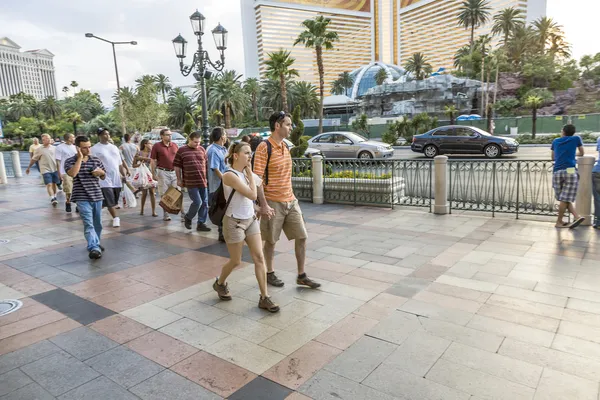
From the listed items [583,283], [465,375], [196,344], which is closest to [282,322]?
[196,344]

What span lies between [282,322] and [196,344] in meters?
0.81

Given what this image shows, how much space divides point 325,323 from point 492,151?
18228 mm

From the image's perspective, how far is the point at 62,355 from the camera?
11.3ft

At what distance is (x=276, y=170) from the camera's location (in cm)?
444

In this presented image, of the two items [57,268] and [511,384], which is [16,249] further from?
[511,384]

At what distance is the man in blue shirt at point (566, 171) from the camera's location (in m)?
6.80

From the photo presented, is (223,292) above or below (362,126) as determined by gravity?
below

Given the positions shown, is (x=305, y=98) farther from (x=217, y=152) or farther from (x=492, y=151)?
(x=217, y=152)

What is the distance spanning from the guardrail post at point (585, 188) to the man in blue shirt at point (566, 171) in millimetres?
153

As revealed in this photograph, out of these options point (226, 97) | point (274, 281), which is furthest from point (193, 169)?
point (226, 97)

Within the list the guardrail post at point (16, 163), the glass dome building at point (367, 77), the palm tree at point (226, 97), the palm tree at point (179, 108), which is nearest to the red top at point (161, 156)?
the guardrail post at point (16, 163)

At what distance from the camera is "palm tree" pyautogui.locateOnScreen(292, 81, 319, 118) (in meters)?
61.5

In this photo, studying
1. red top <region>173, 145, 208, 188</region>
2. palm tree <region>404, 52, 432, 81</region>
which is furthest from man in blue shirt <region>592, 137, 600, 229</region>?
palm tree <region>404, 52, 432, 81</region>

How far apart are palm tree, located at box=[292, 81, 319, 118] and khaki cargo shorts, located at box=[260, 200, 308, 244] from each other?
190 feet
